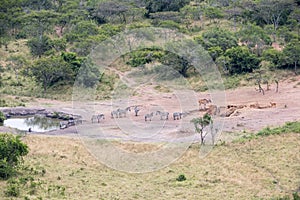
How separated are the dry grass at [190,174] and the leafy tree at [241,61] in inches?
705

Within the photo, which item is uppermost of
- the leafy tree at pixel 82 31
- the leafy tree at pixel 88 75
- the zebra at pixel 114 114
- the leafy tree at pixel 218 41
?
the leafy tree at pixel 82 31

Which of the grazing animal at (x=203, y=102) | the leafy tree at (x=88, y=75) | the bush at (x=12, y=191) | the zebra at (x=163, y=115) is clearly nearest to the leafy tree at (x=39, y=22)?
the leafy tree at (x=88, y=75)

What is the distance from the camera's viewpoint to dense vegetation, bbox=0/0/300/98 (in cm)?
5684

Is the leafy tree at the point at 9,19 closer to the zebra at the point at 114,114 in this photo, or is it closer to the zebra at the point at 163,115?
the zebra at the point at 114,114

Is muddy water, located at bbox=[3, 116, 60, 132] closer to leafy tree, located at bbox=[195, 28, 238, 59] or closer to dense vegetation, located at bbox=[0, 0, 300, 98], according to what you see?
dense vegetation, located at bbox=[0, 0, 300, 98]

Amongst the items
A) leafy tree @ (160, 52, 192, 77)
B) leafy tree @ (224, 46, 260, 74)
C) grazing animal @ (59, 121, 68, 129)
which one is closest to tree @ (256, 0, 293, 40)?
leafy tree @ (224, 46, 260, 74)

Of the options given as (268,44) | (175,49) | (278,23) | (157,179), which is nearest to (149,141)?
(157,179)

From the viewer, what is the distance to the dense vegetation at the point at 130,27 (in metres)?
56.8

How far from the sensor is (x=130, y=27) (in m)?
68.6

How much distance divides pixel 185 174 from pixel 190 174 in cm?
29

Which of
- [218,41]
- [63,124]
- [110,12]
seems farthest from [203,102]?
[110,12]

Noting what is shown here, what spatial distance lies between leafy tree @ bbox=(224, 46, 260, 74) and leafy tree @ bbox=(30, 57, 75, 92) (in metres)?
15.2

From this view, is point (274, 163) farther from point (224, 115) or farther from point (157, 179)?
point (224, 115)

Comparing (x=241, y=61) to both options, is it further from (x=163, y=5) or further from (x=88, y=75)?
(x=163, y=5)
